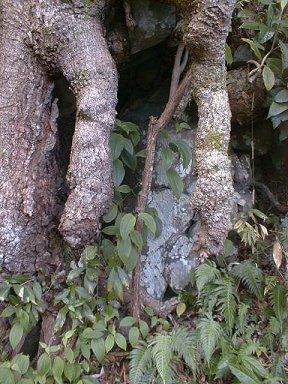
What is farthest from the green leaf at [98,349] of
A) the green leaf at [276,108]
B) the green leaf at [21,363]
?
the green leaf at [276,108]

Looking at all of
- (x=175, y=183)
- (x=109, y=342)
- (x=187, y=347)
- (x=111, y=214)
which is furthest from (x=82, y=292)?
(x=175, y=183)

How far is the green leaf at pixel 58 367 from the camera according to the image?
5.34ft

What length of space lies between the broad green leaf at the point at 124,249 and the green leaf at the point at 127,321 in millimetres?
293

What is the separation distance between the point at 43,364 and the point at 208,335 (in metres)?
0.64

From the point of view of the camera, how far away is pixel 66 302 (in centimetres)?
171

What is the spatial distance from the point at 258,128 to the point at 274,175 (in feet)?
1.05

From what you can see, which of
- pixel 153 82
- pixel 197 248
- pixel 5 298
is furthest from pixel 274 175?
pixel 5 298

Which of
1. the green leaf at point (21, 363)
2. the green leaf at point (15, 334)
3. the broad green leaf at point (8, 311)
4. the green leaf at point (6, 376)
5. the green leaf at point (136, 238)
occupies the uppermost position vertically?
the green leaf at point (136, 238)

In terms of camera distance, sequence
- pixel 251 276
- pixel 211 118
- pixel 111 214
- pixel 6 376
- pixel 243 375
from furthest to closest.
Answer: pixel 251 276 → pixel 111 214 → pixel 243 375 → pixel 6 376 → pixel 211 118

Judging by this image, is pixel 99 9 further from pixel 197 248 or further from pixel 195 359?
pixel 195 359

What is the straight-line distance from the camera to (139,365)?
171cm

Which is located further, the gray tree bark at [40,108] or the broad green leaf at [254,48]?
the broad green leaf at [254,48]

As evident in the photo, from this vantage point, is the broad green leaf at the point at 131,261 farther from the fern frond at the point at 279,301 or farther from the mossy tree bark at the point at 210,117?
the fern frond at the point at 279,301

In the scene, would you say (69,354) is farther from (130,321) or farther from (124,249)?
(124,249)
